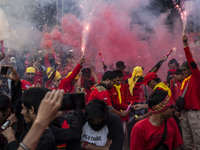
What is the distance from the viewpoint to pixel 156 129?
281 cm

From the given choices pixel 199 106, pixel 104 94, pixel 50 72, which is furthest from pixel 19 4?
pixel 199 106

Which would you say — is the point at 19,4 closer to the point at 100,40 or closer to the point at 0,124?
the point at 100,40

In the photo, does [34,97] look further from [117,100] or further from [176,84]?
[176,84]

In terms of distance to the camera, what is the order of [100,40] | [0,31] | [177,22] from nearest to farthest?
[0,31] → [100,40] → [177,22]

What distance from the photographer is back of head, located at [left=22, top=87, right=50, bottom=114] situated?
219cm

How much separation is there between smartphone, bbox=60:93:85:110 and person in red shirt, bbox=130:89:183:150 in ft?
4.15

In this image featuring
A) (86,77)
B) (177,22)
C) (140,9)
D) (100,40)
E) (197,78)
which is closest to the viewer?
(197,78)

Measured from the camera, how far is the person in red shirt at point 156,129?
278 cm

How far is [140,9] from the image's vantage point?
10.2 metres

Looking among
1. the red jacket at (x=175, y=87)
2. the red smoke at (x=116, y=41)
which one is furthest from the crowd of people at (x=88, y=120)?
the red smoke at (x=116, y=41)

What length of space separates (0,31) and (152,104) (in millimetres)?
6449

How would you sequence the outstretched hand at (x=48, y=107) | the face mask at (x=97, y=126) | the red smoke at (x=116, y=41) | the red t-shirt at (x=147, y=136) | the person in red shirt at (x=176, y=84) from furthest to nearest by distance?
the red smoke at (x=116, y=41) → the person in red shirt at (x=176, y=84) → the face mask at (x=97, y=126) → the red t-shirt at (x=147, y=136) → the outstretched hand at (x=48, y=107)

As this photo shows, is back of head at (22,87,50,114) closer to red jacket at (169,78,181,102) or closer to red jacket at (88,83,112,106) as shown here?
red jacket at (88,83,112,106)

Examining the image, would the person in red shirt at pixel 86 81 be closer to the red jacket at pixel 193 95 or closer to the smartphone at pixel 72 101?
the red jacket at pixel 193 95
